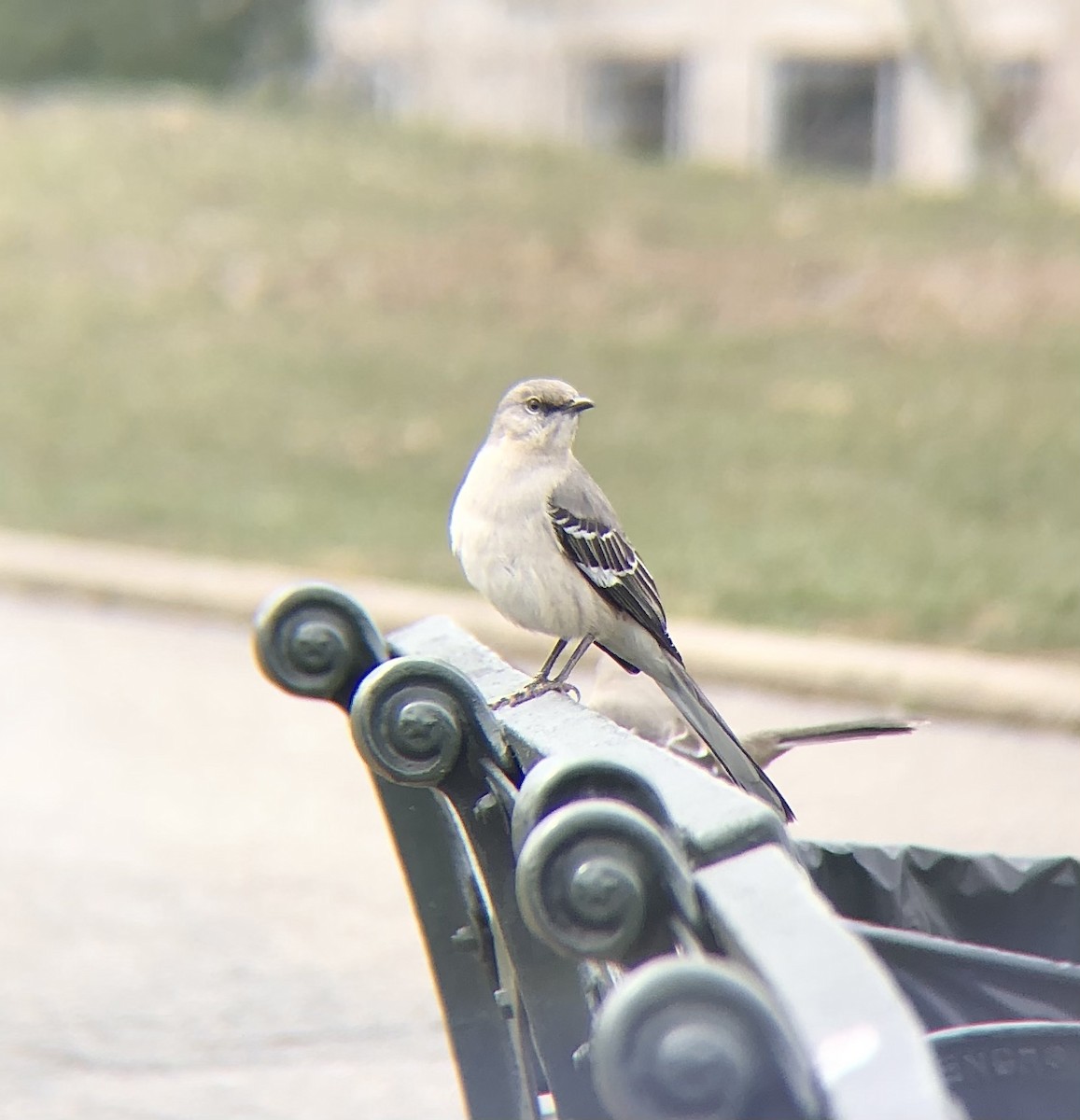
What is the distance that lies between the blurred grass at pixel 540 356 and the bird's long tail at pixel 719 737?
470 centimetres

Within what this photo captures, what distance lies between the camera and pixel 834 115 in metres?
26.6

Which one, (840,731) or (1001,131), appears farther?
(1001,131)

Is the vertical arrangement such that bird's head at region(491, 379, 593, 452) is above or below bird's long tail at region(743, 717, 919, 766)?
above

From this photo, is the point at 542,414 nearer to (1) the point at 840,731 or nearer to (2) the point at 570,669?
(2) the point at 570,669

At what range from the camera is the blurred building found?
25578mm

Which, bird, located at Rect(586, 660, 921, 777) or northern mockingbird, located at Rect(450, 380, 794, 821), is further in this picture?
bird, located at Rect(586, 660, 921, 777)

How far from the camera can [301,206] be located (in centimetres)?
1819

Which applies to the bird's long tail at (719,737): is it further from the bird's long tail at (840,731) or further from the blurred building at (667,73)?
the blurred building at (667,73)

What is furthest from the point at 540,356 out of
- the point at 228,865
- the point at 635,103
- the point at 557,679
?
the point at 635,103

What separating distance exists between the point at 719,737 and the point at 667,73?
82.3ft

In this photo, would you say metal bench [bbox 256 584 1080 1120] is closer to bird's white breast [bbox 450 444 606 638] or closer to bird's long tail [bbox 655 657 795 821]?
bird's long tail [bbox 655 657 795 821]

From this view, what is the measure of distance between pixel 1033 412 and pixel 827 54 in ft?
47.5

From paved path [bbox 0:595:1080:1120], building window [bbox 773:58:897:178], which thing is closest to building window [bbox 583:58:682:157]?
building window [bbox 773:58:897:178]

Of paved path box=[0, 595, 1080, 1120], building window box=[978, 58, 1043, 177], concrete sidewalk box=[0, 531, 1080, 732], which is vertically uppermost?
building window box=[978, 58, 1043, 177]
